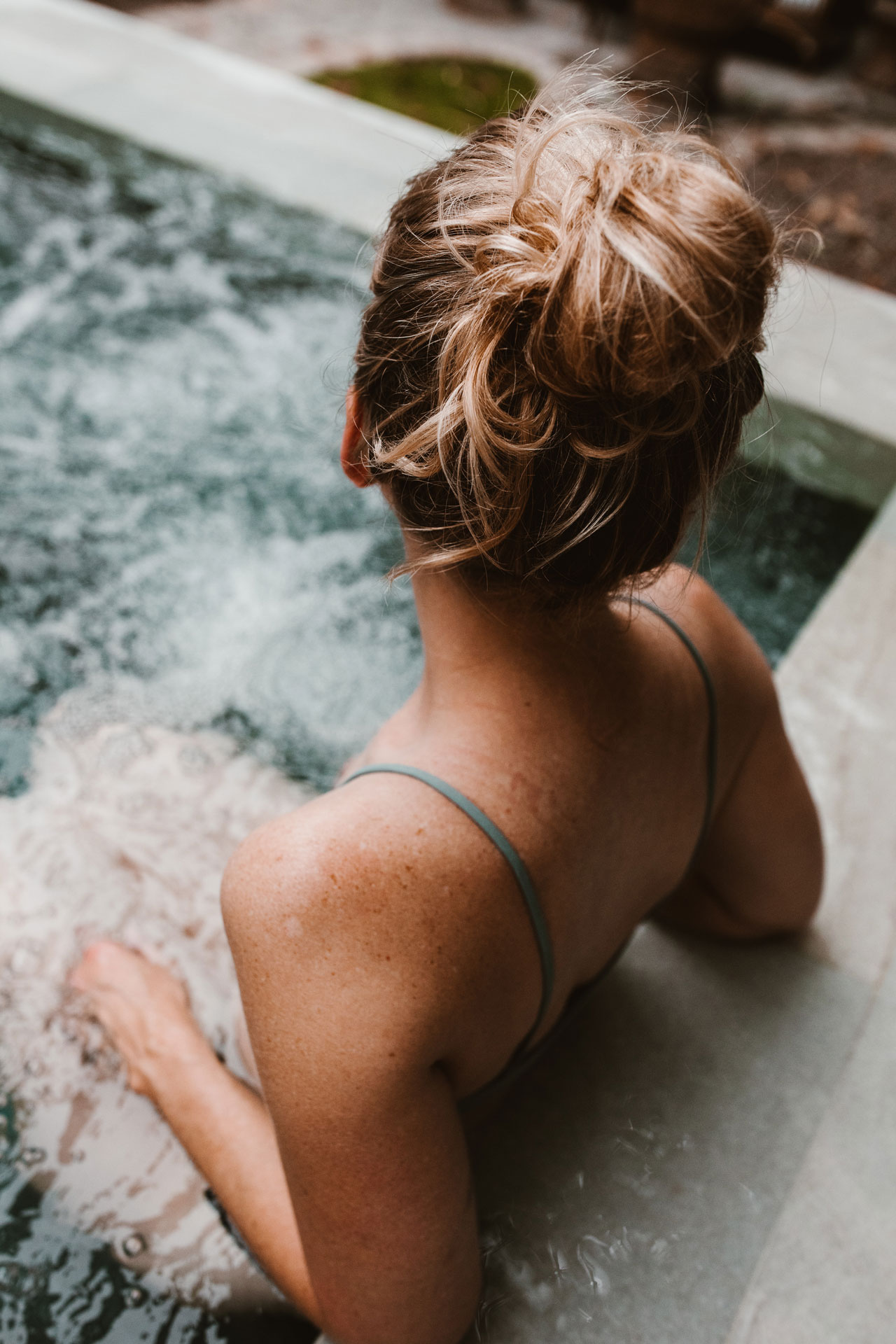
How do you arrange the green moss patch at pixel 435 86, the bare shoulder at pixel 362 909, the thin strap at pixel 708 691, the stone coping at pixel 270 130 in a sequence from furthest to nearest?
the green moss patch at pixel 435 86, the stone coping at pixel 270 130, the thin strap at pixel 708 691, the bare shoulder at pixel 362 909

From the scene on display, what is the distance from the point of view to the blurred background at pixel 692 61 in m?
6.34

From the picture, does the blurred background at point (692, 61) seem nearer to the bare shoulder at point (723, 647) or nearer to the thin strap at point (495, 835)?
the bare shoulder at point (723, 647)

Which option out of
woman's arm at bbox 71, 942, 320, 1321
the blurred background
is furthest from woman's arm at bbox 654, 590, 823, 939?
the blurred background

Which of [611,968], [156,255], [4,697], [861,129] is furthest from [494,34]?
[611,968]

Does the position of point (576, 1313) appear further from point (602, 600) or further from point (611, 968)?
point (602, 600)

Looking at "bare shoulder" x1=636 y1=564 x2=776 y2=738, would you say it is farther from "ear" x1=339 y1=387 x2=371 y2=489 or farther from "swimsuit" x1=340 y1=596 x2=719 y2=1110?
"ear" x1=339 y1=387 x2=371 y2=489

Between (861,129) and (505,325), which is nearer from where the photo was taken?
(505,325)

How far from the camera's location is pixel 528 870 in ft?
3.31

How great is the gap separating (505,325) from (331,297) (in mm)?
2883

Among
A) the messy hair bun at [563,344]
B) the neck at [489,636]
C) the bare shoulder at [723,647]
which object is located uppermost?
the messy hair bun at [563,344]

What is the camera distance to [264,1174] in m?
1.30

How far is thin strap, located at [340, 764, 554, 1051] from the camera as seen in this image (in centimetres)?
Result: 98

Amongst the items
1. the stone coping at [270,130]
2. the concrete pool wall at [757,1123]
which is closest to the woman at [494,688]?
the concrete pool wall at [757,1123]

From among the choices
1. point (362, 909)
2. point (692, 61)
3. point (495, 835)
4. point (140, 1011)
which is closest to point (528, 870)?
point (495, 835)
